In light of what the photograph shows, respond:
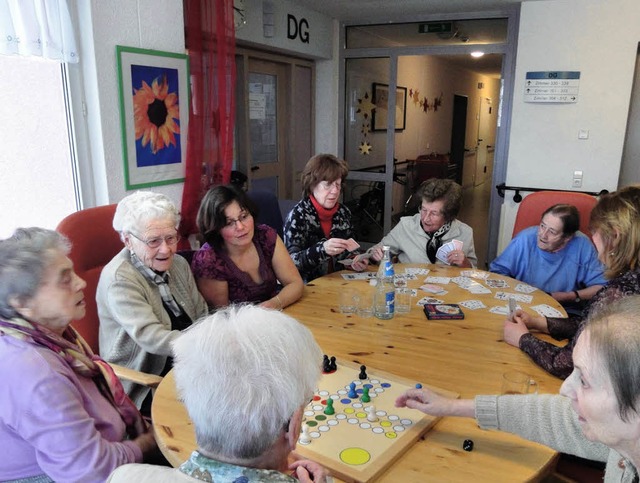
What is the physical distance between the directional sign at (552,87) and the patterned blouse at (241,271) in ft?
11.1

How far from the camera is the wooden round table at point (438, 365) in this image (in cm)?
119

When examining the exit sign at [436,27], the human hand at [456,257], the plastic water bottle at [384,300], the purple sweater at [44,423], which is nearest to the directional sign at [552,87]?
the exit sign at [436,27]

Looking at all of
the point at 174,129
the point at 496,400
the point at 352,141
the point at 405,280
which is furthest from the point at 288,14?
the point at 496,400

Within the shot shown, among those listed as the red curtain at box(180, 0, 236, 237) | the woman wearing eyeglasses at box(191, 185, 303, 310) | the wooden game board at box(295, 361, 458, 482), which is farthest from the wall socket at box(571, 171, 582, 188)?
the wooden game board at box(295, 361, 458, 482)

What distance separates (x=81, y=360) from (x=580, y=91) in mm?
4652

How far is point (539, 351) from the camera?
167 cm

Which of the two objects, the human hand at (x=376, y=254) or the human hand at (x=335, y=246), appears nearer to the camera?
the human hand at (x=335, y=246)

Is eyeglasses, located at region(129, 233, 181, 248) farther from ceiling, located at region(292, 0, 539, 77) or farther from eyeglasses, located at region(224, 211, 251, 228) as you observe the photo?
ceiling, located at region(292, 0, 539, 77)

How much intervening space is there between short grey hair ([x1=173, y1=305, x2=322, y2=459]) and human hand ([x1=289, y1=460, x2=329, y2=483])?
224 mm

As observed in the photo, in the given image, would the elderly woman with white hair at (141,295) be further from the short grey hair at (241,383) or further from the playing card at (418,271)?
the playing card at (418,271)

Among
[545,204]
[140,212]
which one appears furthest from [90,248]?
[545,204]

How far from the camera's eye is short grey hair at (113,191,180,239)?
1.88 metres

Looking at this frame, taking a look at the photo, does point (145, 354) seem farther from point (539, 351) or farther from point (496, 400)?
point (539, 351)

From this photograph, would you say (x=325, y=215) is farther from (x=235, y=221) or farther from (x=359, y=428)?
(x=359, y=428)
